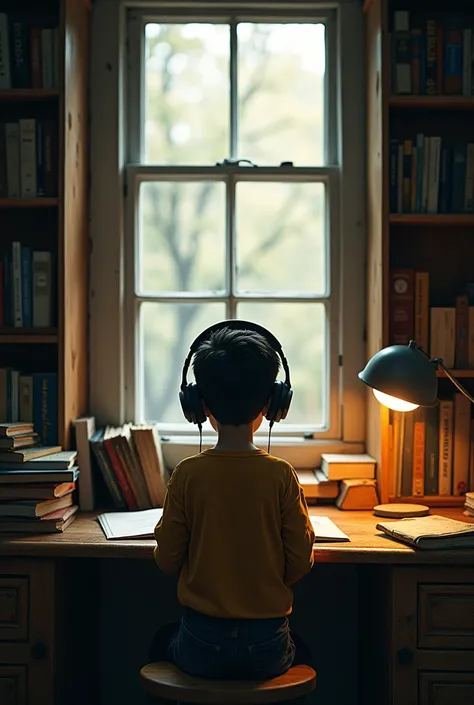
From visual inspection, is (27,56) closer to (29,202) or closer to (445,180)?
(29,202)

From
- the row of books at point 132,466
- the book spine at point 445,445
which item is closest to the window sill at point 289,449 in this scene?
the row of books at point 132,466

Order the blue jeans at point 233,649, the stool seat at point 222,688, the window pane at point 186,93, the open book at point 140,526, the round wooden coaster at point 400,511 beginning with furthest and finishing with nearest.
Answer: the window pane at point 186,93, the round wooden coaster at point 400,511, the open book at point 140,526, the blue jeans at point 233,649, the stool seat at point 222,688

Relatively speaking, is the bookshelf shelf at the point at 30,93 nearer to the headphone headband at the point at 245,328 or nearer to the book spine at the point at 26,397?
the book spine at the point at 26,397

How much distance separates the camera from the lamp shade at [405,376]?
2.20 metres

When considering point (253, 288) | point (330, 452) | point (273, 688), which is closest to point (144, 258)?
point (253, 288)

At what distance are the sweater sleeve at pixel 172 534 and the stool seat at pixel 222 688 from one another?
0.24 meters

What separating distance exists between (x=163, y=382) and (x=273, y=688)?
1359 millimetres

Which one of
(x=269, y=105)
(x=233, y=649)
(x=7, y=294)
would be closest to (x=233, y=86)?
(x=269, y=105)

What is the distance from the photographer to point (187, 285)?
115 inches

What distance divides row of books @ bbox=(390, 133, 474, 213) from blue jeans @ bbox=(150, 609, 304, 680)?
1.35 metres

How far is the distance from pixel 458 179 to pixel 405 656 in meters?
1.41

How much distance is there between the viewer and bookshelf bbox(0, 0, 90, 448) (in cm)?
258

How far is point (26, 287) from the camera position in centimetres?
264

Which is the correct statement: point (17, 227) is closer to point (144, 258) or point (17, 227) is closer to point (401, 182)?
point (144, 258)
